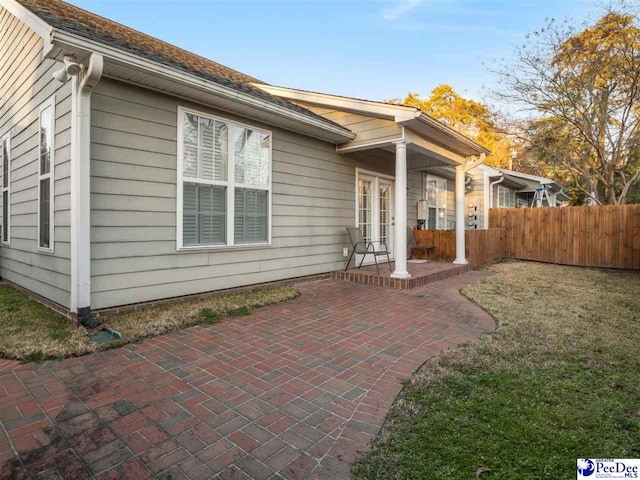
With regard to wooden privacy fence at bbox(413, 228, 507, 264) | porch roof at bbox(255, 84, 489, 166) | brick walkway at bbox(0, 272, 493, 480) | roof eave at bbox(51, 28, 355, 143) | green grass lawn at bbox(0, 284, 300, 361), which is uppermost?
porch roof at bbox(255, 84, 489, 166)

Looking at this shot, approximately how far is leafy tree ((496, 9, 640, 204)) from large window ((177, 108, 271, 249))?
1018 centimetres

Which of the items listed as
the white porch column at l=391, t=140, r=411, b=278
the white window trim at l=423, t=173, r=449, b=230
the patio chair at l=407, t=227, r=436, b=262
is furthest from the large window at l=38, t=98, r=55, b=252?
the white window trim at l=423, t=173, r=449, b=230

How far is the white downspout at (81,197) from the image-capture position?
3.48m

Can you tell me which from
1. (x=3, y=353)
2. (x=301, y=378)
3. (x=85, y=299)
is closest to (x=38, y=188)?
(x=85, y=299)

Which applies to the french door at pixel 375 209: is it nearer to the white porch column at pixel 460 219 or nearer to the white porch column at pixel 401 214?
the white porch column at pixel 401 214

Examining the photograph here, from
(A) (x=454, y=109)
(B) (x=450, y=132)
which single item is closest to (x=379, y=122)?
(B) (x=450, y=132)

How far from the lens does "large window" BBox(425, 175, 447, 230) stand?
10570mm

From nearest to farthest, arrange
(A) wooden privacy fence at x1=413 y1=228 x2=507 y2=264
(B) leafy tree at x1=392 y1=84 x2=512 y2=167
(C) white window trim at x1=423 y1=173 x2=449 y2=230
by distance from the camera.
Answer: (A) wooden privacy fence at x1=413 y1=228 x2=507 y2=264
(C) white window trim at x1=423 y1=173 x2=449 y2=230
(B) leafy tree at x1=392 y1=84 x2=512 y2=167

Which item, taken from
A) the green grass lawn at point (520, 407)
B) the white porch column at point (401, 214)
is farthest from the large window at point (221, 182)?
the green grass lawn at point (520, 407)

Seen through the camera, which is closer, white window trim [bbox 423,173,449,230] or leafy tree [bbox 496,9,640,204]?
leafy tree [bbox 496,9,640,204]

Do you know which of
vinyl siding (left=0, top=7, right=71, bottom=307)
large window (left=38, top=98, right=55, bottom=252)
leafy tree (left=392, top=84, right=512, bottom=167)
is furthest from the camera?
leafy tree (left=392, top=84, right=512, bottom=167)

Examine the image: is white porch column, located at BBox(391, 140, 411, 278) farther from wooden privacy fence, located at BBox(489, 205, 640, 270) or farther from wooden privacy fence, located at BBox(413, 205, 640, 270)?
wooden privacy fence, located at BBox(489, 205, 640, 270)

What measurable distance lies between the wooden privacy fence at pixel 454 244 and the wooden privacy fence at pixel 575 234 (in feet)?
3.81

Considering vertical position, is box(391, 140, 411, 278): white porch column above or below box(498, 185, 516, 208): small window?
below
